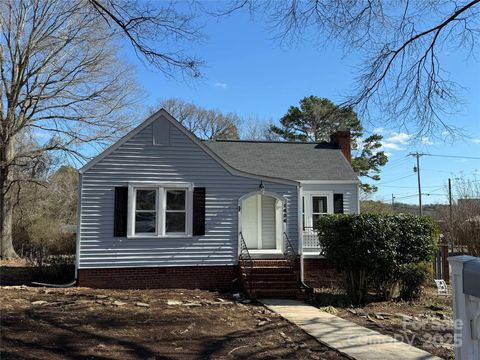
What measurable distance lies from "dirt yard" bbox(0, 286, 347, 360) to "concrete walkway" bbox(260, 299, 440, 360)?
0.27m

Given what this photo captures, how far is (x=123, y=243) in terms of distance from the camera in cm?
1201

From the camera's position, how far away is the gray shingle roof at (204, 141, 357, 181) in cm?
1584

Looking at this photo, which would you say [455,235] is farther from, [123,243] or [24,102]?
[24,102]

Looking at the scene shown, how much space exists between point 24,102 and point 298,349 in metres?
18.6

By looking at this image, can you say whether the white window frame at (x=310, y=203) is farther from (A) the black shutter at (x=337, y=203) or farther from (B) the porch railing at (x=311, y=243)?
(B) the porch railing at (x=311, y=243)

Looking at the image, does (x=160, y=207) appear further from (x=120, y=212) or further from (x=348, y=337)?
(x=348, y=337)

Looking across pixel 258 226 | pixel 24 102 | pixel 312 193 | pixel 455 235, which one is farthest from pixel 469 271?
pixel 24 102

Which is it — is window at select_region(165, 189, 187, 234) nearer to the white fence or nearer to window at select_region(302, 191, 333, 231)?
window at select_region(302, 191, 333, 231)

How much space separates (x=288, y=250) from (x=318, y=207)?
2.88 meters

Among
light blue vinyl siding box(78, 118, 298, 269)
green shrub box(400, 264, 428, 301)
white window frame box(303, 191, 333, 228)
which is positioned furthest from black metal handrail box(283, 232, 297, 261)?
green shrub box(400, 264, 428, 301)

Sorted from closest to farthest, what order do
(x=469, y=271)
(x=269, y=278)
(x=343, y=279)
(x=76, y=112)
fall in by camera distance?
(x=469, y=271) < (x=343, y=279) < (x=269, y=278) < (x=76, y=112)

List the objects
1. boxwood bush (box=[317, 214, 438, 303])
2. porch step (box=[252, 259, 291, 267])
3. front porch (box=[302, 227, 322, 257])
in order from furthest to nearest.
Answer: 1. front porch (box=[302, 227, 322, 257])
2. porch step (box=[252, 259, 291, 267])
3. boxwood bush (box=[317, 214, 438, 303])

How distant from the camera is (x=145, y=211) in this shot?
12.3 m

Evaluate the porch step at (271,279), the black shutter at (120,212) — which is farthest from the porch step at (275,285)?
the black shutter at (120,212)
